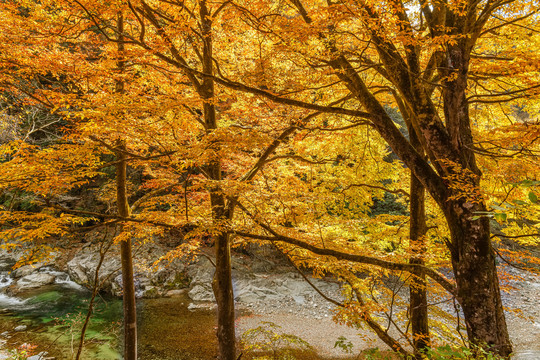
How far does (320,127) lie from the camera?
507 cm

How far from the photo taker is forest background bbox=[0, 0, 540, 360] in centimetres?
290

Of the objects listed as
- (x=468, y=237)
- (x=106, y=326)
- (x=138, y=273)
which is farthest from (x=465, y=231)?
(x=138, y=273)


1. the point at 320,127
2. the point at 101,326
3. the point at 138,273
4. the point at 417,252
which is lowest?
the point at 101,326

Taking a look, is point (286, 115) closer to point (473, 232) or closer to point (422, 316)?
point (473, 232)

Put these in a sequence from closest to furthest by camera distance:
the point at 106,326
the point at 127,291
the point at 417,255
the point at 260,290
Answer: the point at 417,255
the point at 127,291
the point at 106,326
the point at 260,290

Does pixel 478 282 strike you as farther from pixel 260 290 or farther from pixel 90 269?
pixel 90 269

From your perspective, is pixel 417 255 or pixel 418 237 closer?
pixel 417 255

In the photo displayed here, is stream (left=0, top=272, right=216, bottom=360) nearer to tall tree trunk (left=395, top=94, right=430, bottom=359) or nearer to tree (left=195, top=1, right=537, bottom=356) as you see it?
tall tree trunk (left=395, top=94, right=430, bottom=359)

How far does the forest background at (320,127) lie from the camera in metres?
2.90

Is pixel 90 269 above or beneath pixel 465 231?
beneath

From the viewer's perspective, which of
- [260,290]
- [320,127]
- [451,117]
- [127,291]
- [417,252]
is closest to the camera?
[451,117]

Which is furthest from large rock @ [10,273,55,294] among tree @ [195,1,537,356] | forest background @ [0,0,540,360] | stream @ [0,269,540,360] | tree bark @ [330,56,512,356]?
tree bark @ [330,56,512,356]

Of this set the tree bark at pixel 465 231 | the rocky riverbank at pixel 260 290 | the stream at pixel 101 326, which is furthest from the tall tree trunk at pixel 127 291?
the tree bark at pixel 465 231

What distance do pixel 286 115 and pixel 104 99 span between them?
2980 mm
